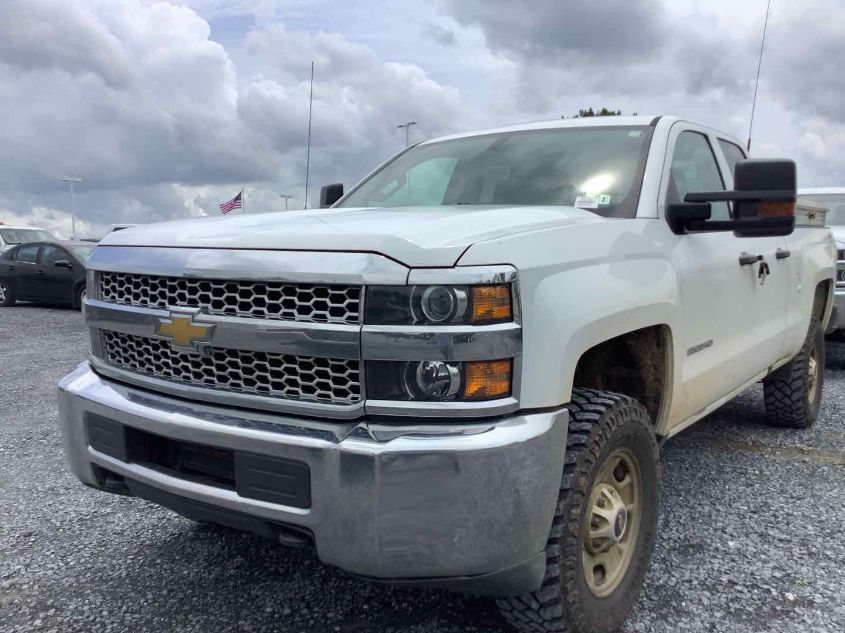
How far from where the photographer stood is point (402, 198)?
3600mm

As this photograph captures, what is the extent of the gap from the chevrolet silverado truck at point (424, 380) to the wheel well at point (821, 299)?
Answer: 105 inches

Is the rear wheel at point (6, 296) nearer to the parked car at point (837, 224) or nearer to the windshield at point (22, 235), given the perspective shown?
the windshield at point (22, 235)

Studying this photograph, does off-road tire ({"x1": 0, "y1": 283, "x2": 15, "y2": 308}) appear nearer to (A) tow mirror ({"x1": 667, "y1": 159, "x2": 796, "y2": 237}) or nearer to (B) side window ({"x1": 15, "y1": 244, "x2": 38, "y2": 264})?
(B) side window ({"x1": 15, "y1": 244, "x2": 38, "y2": 264})

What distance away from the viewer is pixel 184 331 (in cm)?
223

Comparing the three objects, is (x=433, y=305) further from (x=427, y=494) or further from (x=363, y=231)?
(x=427, y=494)

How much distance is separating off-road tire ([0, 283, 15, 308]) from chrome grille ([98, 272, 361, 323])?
13.7m

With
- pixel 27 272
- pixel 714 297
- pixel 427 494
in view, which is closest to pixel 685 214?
pixel 714 297

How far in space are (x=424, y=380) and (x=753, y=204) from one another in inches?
63.0

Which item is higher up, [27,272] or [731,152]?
[731,152]

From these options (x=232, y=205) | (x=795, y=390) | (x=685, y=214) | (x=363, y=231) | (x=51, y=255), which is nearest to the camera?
(x=363, y=231)

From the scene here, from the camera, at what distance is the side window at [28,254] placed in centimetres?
1386

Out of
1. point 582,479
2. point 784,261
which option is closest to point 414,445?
point 582,479

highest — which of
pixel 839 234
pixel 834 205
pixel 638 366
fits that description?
pixel 834 205

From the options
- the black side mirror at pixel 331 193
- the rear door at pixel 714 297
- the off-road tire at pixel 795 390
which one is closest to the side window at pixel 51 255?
the black side mirror at pixel 331 193
